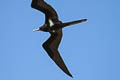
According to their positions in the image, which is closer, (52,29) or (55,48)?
(52,29)

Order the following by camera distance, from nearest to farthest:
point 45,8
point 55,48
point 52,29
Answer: point 45,8, point 52,29, point 55,48

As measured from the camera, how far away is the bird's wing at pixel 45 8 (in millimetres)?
19516

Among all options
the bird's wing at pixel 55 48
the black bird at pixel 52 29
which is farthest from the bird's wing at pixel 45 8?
the bird's wing at pixel 55 48

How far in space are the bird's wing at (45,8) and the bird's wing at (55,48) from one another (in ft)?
6.15

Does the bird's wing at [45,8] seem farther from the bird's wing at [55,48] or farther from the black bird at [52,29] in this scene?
the bird's wing at [55,48]

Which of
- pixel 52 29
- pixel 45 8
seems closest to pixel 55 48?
pixel 52 29

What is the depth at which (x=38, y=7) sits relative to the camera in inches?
785

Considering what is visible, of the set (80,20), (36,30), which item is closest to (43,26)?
(36,30)

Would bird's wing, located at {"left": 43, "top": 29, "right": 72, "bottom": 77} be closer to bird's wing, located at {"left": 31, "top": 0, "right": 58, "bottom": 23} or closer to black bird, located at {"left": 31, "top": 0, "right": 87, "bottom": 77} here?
black bird, located at {"left": 31, "top": 0, "right": 87, "bottom": 77}

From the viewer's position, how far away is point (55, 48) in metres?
22.7

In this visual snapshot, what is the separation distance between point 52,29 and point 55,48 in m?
2.47

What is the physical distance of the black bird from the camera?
1965cm

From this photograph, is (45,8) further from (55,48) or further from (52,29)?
(55,48)

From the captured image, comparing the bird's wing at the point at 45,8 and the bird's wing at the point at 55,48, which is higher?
the bird's wing at the point at 45,8
